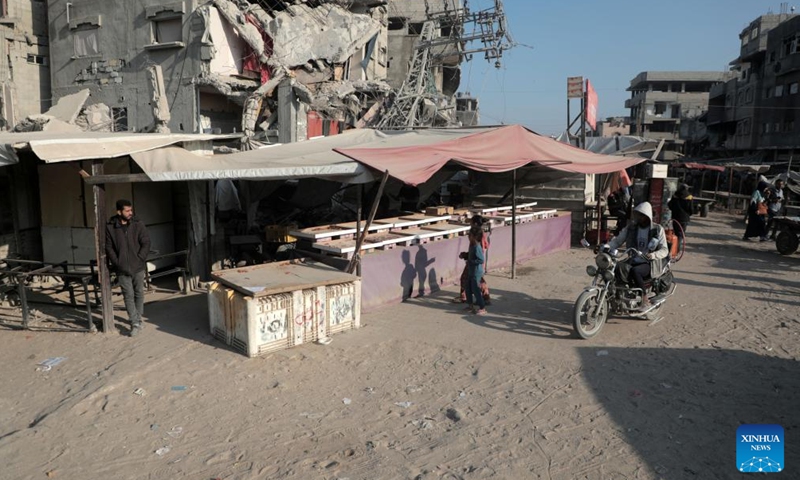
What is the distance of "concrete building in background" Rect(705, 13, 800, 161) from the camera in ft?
117

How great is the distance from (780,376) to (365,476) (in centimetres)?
426

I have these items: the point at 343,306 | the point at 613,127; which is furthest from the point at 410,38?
the point at 613,127

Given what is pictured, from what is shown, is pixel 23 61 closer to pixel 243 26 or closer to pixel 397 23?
pixel 243 26

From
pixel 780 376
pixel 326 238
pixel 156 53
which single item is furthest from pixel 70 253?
pixel 156 53

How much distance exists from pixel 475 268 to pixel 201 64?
15422 millimetres

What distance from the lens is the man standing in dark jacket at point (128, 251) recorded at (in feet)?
20.3

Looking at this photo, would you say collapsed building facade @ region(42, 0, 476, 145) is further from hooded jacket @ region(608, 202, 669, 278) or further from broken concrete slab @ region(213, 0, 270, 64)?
hooded jacket @ region(608, 202, 669, 278)

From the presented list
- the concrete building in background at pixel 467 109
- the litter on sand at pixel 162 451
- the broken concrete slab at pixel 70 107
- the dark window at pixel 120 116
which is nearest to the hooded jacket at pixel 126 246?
the litter on sand at pixel 162 451

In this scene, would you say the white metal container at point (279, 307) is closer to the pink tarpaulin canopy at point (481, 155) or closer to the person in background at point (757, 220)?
the pink tarpaulin canopy at point (481, 155)

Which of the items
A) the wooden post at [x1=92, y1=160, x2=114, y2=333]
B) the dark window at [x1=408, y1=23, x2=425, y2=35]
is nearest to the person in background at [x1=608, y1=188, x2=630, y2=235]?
the wooden post at [x1=92, y1=160, x2=114, y2=333]

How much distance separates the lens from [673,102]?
2373 inches

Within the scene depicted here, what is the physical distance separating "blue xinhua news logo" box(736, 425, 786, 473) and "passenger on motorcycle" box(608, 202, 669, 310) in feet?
8.66

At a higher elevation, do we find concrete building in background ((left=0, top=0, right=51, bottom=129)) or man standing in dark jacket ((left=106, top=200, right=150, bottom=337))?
concrete building in background ((left=0, top=0, right=51, bottom=129))

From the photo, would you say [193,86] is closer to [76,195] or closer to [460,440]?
[76,195]
